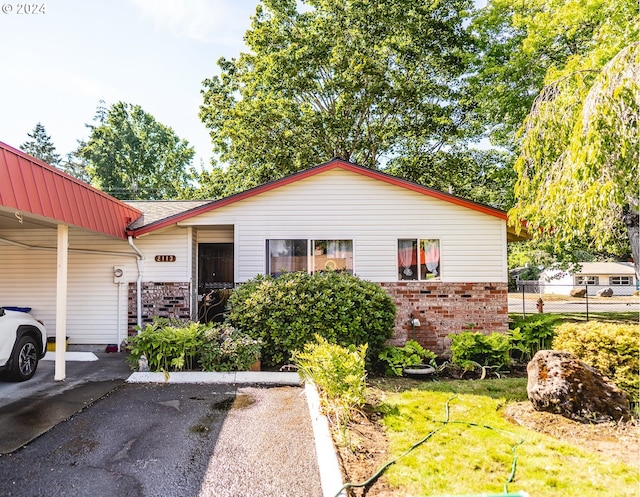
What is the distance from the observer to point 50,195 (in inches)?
204

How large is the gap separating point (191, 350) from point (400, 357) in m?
3.42

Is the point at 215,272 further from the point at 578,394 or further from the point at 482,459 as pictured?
the point at 578,394

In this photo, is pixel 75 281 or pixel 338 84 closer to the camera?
pixel 75 281

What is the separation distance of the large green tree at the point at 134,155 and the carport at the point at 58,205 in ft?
78.1

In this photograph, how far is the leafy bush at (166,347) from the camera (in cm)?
611

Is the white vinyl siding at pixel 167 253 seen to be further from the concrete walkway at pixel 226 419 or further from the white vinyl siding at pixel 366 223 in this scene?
the concrete walkway at pixel 226 419

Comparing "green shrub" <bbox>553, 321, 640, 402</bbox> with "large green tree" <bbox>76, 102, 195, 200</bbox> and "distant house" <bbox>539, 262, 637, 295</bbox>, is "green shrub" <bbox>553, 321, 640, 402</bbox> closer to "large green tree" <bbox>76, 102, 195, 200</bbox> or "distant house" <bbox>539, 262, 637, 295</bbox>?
"large green tree" <bbox>76, 102, 195, 200</bbox>

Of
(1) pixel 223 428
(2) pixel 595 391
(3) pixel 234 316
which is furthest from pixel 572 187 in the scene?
(3) pixel 234 316

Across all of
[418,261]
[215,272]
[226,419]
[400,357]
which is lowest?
[226,419]

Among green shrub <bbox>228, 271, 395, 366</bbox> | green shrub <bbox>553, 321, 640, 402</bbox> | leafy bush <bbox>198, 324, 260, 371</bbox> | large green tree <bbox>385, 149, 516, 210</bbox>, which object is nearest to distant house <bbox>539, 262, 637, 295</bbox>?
large green tree <bbox>385, 149, 516, 210</bbox>

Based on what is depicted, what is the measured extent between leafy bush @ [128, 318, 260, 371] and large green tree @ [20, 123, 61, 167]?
42.7 metres

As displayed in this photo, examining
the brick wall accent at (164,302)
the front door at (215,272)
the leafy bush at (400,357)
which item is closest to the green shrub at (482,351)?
the leafy bush at (400,357)

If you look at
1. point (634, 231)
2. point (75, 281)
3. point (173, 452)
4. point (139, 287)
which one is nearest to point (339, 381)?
point (173, 452)

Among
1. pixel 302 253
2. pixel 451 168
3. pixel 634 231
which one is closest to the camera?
pixel 634 231
